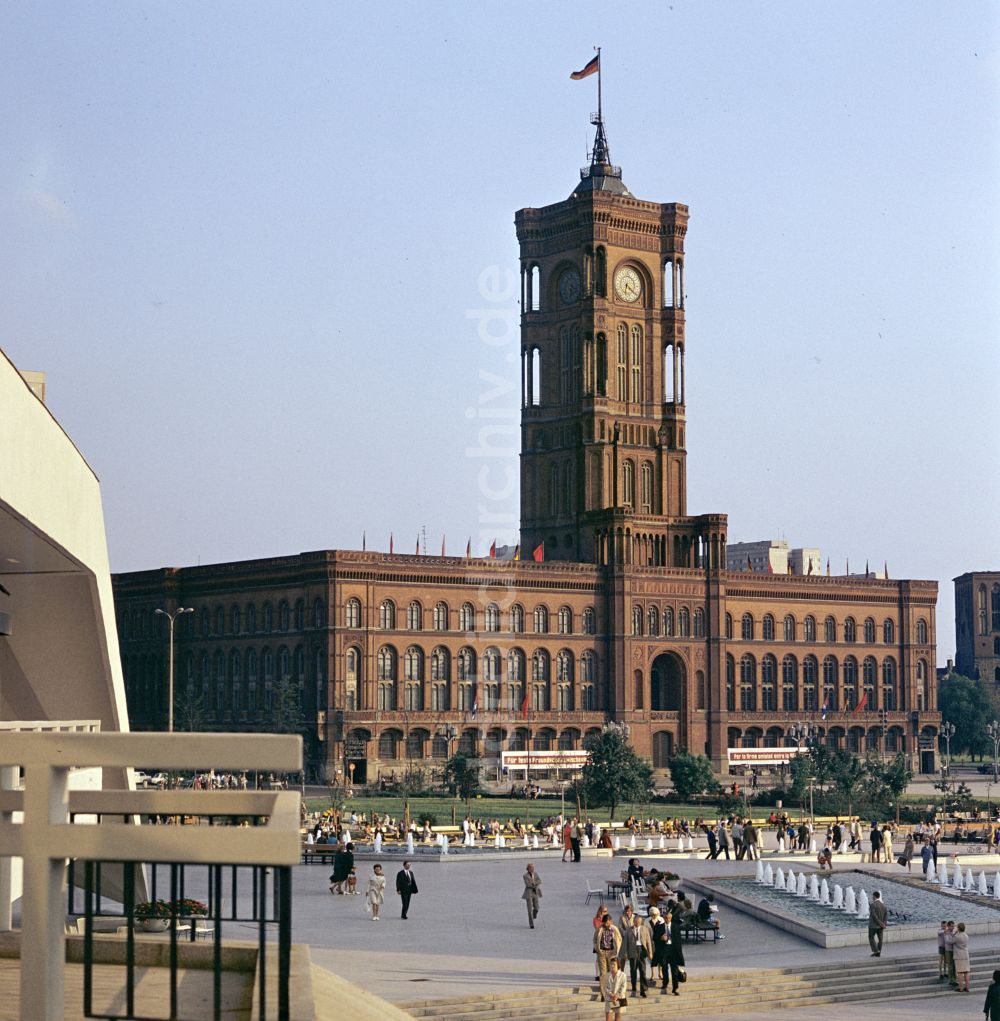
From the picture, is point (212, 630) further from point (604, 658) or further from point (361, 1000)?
point (361, 1000)

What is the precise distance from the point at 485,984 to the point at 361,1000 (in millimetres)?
8241

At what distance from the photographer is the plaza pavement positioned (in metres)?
29.8

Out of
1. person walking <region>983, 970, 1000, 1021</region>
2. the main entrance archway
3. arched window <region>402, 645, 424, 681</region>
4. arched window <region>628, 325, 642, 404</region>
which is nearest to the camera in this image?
person walking <region>983, 970, 1000, 1021</region>

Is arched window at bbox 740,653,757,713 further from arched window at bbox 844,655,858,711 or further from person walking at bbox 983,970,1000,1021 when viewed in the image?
person walking at bbox 983,970,1000,1021

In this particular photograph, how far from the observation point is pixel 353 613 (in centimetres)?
10638

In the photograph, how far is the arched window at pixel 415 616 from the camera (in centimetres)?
10875

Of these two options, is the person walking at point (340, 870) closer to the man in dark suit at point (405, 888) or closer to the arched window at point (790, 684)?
the man in dark suit at point (405, 888)

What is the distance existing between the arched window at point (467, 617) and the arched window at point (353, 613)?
7.51 metres

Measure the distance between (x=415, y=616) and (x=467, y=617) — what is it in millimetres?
4080

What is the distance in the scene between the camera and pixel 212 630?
11406 cm

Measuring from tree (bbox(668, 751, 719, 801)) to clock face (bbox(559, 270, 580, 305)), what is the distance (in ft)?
140

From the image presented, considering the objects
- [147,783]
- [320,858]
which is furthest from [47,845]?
[147,783]

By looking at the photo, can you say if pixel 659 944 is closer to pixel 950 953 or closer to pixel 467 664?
pixel 950 953

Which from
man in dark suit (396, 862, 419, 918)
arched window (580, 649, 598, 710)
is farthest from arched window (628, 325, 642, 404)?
man in dark suit (396, 862, 419, 918)
